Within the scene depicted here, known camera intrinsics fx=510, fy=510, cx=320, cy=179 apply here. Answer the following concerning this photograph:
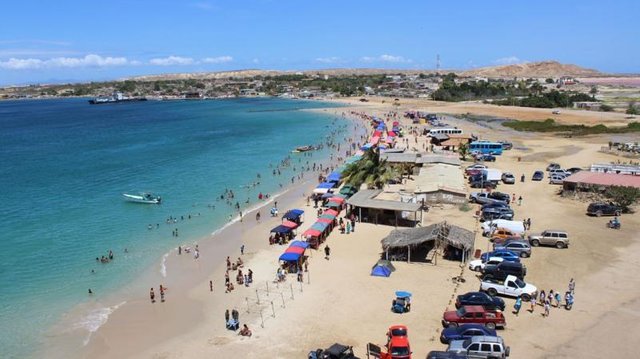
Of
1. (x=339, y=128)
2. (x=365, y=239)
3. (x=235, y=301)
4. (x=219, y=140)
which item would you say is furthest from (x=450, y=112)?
(x=235, y=301)

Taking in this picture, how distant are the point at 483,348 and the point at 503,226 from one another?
47.1 ft

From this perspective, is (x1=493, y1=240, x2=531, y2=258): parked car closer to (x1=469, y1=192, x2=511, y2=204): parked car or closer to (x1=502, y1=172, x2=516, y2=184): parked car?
(x1=469, y1=192, x2=511, y2=204): parked car

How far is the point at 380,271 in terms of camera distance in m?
24.0

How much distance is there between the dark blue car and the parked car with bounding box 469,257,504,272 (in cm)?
654

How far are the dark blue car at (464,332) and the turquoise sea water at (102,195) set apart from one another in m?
15.6

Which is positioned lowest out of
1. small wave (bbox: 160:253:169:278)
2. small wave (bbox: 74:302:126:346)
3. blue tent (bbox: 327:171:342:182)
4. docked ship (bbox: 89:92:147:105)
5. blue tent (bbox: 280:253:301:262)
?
small wave (bbox: 74:302:126:346)

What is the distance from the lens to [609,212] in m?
32.3

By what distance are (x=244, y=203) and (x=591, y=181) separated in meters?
25.8

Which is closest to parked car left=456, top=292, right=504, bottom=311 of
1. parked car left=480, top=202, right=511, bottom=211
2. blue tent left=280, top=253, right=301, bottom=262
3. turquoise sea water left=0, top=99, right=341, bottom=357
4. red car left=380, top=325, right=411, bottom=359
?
red car left=380, top=325, right=411, bottom=359

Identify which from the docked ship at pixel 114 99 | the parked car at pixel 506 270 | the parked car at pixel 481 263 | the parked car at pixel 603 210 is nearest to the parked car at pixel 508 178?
the parked car at pixel 603 210

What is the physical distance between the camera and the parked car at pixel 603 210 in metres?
32.2

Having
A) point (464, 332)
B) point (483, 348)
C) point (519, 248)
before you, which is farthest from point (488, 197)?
point (483, 348)

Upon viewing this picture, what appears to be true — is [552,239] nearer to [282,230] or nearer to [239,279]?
[282,230]

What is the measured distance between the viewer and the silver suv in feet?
53.0
